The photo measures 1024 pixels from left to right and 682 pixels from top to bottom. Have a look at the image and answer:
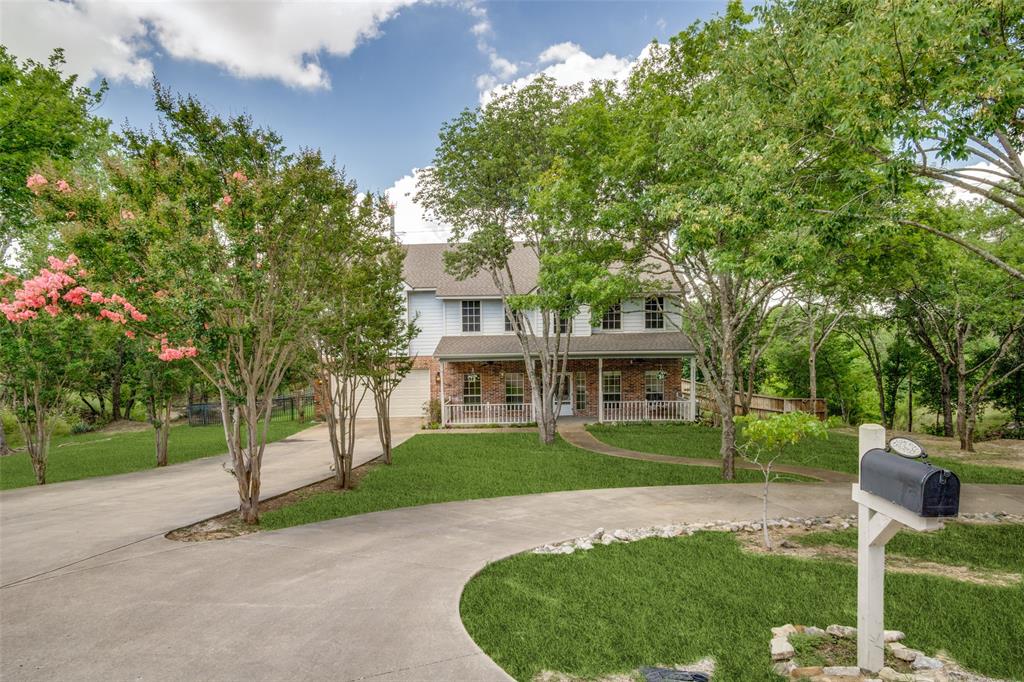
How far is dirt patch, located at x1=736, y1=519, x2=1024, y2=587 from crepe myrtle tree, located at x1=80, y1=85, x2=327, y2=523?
766cm

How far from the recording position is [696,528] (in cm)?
774

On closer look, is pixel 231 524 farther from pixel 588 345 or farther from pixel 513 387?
pixel 588 345

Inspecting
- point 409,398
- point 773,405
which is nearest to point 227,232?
point 409,398

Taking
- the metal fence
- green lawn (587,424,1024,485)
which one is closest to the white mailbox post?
green lawn (587,424,1024,485)

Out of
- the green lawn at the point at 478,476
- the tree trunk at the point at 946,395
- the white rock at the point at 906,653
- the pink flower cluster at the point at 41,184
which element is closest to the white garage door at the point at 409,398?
the green lawn at the point at 478,476

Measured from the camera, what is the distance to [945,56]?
6.02 meters

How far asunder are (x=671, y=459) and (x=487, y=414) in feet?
30.9

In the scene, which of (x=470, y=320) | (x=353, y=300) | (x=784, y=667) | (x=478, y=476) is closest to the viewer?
(x=784, y=667)

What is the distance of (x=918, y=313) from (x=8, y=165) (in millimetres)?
24609

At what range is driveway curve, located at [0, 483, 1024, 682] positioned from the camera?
13.3ft

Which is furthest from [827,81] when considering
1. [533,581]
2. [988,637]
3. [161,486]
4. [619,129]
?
[161,486]

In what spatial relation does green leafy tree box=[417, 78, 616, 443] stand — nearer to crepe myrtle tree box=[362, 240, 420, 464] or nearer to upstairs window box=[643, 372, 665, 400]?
crepe myrtle tree box=[362, 240, 420, 464]

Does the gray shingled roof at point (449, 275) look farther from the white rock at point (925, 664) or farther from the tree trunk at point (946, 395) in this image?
the white rock at point (925, 664)

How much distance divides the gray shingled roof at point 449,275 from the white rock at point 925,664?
748 inches
